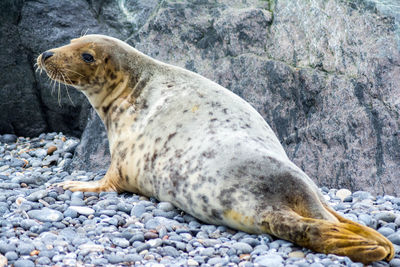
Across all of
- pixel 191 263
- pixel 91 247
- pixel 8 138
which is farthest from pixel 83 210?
pixel 8 138

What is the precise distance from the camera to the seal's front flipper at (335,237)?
2.91 m

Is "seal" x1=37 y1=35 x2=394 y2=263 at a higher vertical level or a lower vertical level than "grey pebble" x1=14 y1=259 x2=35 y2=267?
higher

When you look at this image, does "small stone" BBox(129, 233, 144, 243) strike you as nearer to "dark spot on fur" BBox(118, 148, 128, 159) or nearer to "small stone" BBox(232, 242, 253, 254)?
"small stone" BBox(232, 242, 253, 254)

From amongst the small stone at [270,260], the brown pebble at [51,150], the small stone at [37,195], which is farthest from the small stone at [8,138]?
the small stone at [270,260]

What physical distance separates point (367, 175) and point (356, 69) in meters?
1.04

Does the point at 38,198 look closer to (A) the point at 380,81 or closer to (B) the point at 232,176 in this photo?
(B) the point at 232,176

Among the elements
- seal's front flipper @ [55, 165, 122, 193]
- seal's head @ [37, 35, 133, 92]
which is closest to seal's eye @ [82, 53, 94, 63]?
seal's head @ [37, 35, 133, 92]

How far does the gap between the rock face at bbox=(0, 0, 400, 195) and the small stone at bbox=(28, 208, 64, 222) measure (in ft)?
6.72

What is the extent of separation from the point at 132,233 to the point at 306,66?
9.72 ft

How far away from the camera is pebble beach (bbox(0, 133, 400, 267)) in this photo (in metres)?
2.96

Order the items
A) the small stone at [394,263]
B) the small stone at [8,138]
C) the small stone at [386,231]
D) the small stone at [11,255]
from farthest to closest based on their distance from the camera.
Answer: the small stone at [8,138], the small stone at [386,231], the small stone at [394,263], the small stone at [11,255]

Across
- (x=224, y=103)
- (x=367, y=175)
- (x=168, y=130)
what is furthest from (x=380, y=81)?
(x=168, y=130)

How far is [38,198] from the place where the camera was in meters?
4.16

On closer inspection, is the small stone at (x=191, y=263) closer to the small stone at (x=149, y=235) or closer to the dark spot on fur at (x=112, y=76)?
the small stone at (x=149, y=235)
